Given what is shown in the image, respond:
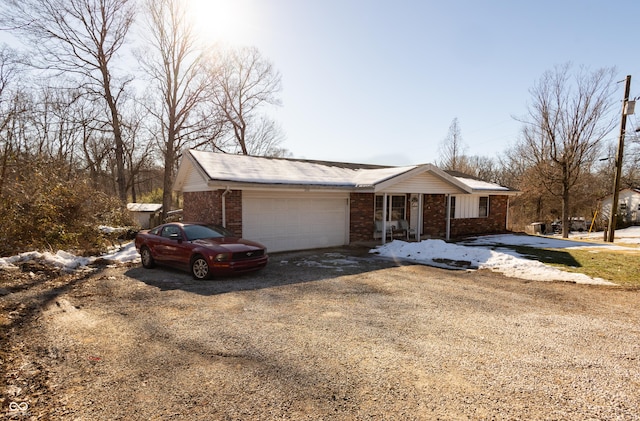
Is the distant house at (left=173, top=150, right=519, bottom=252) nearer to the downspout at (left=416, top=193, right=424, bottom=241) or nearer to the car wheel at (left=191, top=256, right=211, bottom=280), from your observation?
the downspout at (left=416, top=193, right=424, bottom=241)

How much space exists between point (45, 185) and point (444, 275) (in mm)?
11924

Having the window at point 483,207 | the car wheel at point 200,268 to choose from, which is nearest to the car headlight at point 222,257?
the car wheel at point 200,268

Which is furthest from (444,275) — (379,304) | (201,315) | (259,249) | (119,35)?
(119,35)

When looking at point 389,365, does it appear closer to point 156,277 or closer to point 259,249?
point 259,249

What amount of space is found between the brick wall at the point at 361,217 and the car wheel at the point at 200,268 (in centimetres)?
736

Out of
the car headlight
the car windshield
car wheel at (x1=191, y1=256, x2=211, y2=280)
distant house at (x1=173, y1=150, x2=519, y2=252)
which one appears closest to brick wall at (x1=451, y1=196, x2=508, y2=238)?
distant house at (x1=173, y1=150, x2=519, y2=252)

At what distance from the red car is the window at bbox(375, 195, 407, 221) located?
7543 mm

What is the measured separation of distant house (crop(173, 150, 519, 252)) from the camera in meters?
11.4

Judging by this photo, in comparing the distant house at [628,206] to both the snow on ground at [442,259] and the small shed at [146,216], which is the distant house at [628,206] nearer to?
the snow on ground at [442,259]

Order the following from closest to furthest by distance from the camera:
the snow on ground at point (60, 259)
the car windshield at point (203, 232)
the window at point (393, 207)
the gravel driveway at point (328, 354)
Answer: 1. the gravel driveway at point (328, 354)
2. the snow on ground at point (60, 259)
3. the car windshield at point (203, 232)
4. the window at point (393, 207)

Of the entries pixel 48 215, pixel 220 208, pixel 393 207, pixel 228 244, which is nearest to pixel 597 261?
pixel 393 207

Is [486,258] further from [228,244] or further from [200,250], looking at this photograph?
[200,250]

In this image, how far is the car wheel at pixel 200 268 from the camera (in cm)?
791

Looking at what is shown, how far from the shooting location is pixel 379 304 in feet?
19.8
